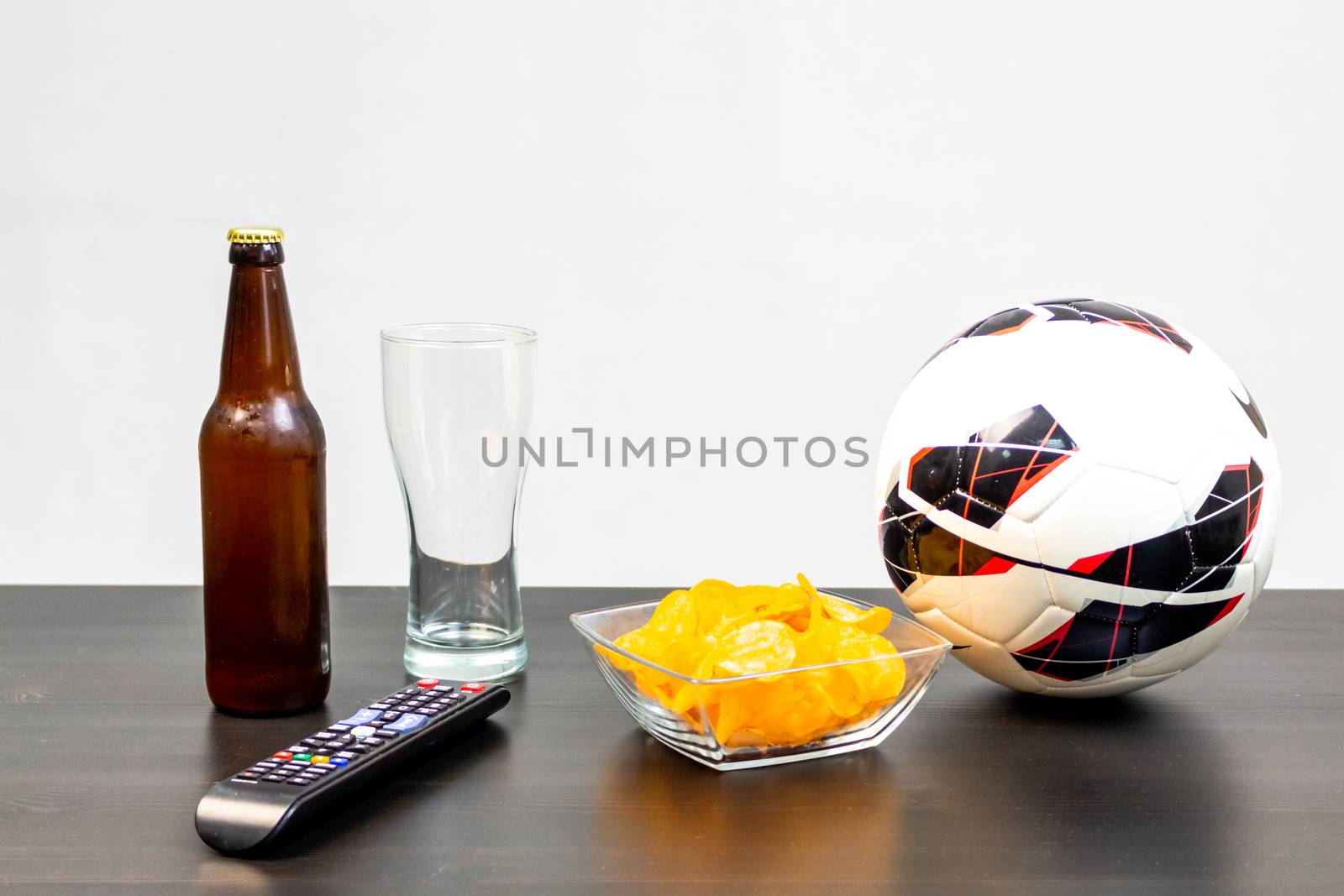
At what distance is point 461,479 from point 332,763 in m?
0.25

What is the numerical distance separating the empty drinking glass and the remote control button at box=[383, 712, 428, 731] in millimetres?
138

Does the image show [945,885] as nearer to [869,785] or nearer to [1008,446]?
[869,785]

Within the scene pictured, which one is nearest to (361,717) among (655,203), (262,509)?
(262,509)

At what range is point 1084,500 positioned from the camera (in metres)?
0.76

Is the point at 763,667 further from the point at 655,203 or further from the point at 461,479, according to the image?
the point at 655,203

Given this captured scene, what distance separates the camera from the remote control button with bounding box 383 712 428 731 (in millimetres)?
735

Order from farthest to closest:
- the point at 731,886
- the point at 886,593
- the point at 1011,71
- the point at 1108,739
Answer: the point at 1011,71 < the point at 886,593 < the point at 1108,739 < the point at 731,886

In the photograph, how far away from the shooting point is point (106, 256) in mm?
2094

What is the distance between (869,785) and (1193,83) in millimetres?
1677

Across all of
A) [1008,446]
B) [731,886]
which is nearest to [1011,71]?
[1008,446]

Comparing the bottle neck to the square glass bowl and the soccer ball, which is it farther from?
the soccer ball

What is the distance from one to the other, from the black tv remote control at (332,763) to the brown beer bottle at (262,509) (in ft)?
0.24

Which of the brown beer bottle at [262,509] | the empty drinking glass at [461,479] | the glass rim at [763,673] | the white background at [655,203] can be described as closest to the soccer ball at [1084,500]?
the glass rim at [763,673]

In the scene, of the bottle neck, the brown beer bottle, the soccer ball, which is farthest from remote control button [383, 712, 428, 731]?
the soccer ball
